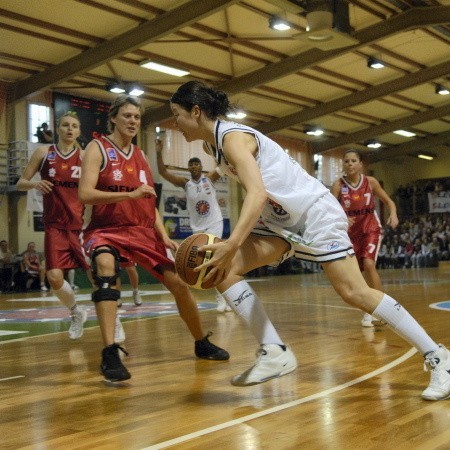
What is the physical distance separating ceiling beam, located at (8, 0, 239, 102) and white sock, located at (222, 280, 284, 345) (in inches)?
445

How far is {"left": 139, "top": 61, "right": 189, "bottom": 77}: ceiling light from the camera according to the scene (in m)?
18.2

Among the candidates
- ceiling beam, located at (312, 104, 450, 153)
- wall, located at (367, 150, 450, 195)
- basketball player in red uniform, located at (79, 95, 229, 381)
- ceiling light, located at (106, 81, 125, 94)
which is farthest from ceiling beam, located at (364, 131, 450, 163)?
basketball player in red uniform, located at (79, 95, 229, 381)

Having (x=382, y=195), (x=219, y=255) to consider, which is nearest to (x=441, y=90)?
(x=382, y=195)

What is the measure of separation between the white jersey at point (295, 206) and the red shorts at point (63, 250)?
2.82 metres

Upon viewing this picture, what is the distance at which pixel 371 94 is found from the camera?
2280cm

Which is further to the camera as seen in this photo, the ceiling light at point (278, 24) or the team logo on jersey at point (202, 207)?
the ceiling light at point (278, 24)

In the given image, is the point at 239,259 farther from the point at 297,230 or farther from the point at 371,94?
the point at 371,94

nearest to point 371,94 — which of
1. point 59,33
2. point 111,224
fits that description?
point 59,33

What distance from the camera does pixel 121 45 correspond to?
16.3 meters

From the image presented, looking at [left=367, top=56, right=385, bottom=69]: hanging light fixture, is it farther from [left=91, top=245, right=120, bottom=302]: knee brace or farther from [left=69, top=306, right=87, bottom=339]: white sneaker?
[left=91, top=245, right=120, bottom=302]: knee brace

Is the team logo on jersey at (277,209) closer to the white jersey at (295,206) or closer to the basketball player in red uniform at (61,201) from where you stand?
the white jersey at (295,206)

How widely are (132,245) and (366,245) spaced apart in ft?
11.3

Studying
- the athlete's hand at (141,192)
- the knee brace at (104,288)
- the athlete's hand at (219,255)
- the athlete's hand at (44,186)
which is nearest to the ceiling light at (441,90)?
the athlete's hand at (44,186)

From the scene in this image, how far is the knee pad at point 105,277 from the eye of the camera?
4.48 metres
